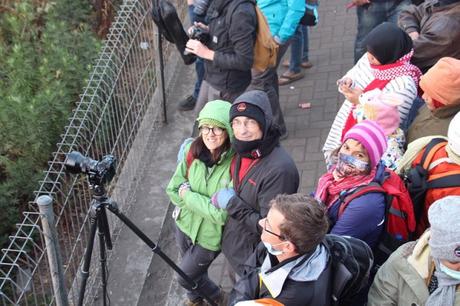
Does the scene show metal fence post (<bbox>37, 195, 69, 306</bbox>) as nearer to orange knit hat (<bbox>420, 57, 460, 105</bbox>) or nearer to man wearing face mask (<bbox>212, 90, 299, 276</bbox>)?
man wearing face mask (<bbox>212, 90, 299, 276</bbox>)

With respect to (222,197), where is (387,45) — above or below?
above

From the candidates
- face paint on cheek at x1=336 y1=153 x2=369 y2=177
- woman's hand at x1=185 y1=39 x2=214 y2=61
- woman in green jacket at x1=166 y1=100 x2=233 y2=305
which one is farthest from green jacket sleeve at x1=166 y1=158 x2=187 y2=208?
woman's hand at x1=185 y1=39 x2=214 y2=61

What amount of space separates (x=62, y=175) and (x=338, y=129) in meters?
1.89

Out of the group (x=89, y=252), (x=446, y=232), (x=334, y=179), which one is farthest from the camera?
(x=89, y=252)

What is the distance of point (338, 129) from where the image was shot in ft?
15.2

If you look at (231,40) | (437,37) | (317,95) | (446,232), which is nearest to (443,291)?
(446,232)

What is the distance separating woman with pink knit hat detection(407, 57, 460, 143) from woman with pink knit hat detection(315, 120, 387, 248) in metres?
0.55

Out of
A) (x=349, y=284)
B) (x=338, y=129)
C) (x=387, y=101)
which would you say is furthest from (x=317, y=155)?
(x=349, y=284)

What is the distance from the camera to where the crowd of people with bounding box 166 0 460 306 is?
3020mm

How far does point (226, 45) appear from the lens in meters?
5.21

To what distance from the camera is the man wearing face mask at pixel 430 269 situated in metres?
2.83

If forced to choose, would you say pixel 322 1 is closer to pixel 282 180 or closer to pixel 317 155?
pixel 317 155

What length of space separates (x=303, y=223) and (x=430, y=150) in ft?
3.57

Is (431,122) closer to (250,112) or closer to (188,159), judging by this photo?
(250,112)
